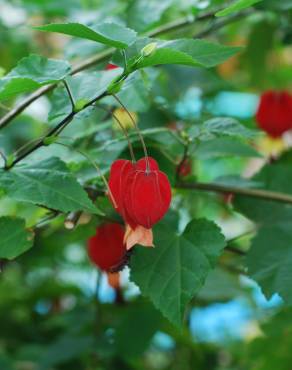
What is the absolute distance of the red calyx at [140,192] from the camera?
702 millimetres

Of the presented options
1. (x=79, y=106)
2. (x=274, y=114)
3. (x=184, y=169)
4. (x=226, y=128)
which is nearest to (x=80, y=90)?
(x=79, y=106)

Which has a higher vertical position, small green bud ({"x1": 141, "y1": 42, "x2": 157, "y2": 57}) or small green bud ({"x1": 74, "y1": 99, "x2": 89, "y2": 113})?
small green bud ({"x1": 141, "y1": 42, "x2": 157, "y2": 57})

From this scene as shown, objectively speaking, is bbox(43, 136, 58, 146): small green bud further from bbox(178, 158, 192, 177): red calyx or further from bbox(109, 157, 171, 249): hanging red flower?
bbox(178, 158, 192, 177): red calyx

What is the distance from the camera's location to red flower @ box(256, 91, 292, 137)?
123 centimetres

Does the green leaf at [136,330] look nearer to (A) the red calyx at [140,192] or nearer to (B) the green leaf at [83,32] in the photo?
(A) the red calyx at [140,192]

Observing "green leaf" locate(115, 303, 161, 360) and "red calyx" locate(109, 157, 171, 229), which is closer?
"red calyx" locate(109, 157, 171, 229)

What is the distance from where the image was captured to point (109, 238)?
0.88 metres

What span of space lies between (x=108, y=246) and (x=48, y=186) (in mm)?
172

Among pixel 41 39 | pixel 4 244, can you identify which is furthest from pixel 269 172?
pixel 41 39

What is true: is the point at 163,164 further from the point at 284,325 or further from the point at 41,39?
the point at 41,39

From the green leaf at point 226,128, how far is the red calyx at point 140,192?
0.11 meters

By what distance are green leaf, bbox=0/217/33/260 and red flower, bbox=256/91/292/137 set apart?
0.57 metres

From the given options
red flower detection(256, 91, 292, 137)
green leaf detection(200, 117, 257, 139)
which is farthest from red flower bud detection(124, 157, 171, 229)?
red flower detection(256, 91, 292, 137)

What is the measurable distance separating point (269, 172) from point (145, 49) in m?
0.47
